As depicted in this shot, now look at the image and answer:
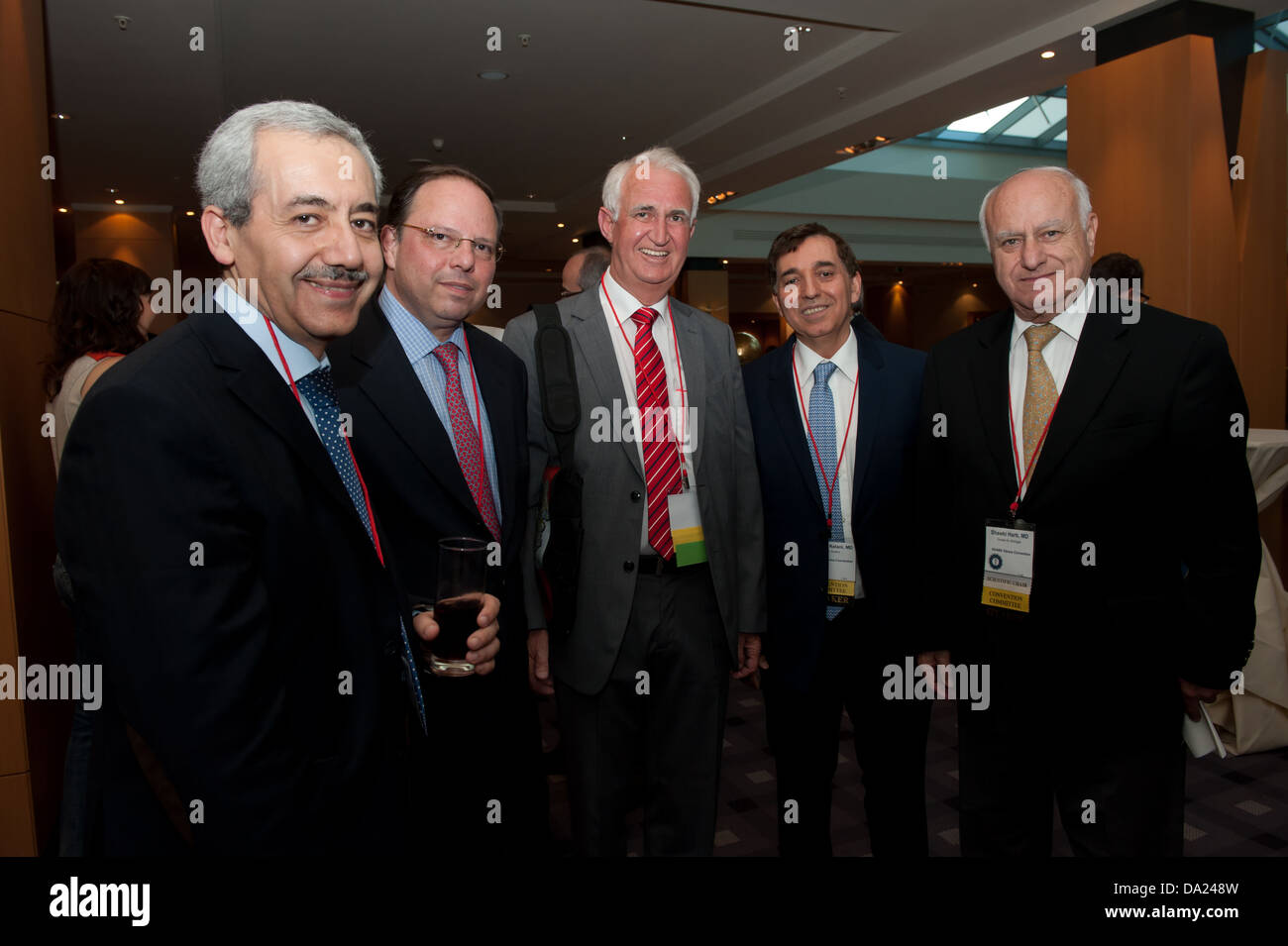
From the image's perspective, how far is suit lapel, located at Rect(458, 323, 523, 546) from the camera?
5.82 ft

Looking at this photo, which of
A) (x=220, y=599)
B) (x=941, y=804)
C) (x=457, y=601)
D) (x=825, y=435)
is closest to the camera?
(x=220, y=599)

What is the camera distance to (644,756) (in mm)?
2041

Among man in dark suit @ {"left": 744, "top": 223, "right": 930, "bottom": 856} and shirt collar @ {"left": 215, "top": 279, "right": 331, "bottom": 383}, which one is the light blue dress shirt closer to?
shirt collar @ {"left": 215, "top": 279, "right": 331, "bottom": 383}

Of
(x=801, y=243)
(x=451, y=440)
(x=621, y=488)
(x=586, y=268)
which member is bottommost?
(x=621, y=488)

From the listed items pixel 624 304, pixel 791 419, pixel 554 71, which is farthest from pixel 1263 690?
pixel 554 71

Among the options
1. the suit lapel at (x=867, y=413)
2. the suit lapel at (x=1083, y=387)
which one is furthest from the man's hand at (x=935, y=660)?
the suit lapel at (x=1083, y=387)

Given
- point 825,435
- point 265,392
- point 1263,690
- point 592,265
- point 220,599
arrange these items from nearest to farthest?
point 220,599, point 265,392, point 825,435, point 1263,690, point 592,265

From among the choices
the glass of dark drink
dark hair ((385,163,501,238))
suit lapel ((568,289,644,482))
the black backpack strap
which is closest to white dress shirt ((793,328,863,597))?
suit lapel ((568,289,644,482))

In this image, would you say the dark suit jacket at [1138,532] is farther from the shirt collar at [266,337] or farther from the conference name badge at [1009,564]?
the shirt collar at [266,337]

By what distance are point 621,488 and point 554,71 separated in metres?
5.53

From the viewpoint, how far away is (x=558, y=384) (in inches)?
77.4

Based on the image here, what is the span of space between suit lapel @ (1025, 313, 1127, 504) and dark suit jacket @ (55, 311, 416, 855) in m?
1.36

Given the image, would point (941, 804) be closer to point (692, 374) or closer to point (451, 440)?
point (692, 374)

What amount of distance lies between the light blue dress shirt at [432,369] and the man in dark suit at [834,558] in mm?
766
